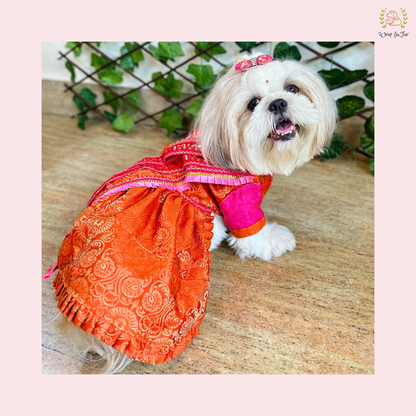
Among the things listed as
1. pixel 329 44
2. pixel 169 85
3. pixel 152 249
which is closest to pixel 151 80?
pixel 169 85

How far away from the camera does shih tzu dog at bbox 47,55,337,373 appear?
101 centimetres

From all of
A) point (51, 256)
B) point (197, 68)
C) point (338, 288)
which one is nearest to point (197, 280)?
point (338, 288)

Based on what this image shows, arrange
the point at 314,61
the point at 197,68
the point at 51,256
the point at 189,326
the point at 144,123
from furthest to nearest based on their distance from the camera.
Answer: the point at 144,123 → the point at 197,68 → the point at 314,61 → the point at 51,256 → the point at 189,326

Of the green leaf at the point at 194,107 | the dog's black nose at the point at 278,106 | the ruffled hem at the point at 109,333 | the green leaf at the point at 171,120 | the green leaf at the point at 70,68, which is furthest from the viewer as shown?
the green leaf at the point at 70,68

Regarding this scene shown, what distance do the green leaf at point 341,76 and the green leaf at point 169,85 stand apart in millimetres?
893

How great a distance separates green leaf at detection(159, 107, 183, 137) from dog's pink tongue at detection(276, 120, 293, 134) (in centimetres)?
135

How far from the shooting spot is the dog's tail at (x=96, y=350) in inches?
41.5

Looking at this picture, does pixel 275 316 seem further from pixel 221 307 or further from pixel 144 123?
pixel 144 123

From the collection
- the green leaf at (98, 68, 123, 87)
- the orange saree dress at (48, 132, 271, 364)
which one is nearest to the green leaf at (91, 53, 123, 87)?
the green leaf at (98, 68, 123, 87)

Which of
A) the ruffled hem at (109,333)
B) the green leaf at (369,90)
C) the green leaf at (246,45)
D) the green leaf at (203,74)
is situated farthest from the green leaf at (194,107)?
the ruffled hem at (109,333)

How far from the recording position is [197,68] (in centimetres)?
216

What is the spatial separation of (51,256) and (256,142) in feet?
3.26

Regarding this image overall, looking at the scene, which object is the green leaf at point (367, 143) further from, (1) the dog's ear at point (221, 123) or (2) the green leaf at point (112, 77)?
(2) the green leaf at point (112, 77)

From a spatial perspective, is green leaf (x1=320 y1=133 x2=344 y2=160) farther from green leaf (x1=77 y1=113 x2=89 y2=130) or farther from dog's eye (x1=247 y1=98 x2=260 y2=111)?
green leaf (x1=77 y1=113 x2=89 y2=130)
